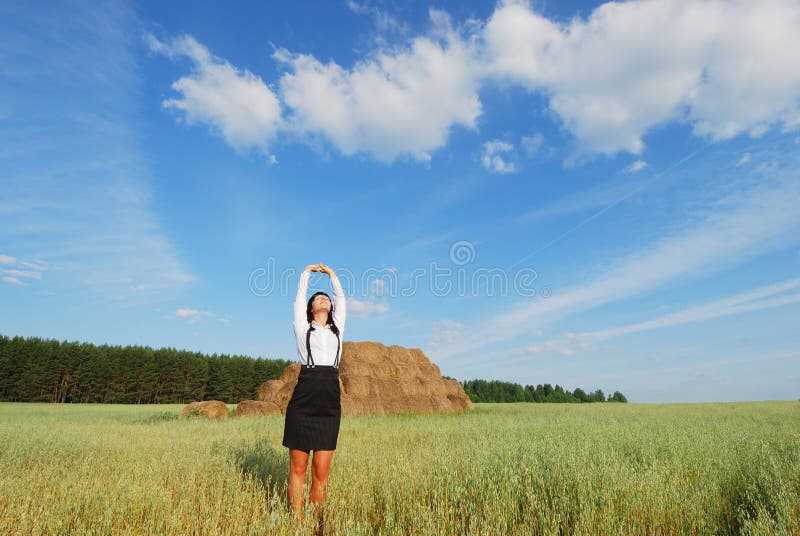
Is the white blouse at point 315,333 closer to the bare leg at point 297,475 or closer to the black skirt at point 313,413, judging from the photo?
the black skirt at point 313,413

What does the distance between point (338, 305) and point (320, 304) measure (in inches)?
13.1

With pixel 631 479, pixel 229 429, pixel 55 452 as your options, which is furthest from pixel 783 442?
pixel 55 452

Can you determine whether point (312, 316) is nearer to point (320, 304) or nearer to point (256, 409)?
point (320, 304)

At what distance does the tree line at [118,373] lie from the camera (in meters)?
58.0

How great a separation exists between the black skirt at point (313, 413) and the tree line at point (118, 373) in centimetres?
7097

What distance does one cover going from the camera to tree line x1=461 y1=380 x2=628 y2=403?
8125 cm

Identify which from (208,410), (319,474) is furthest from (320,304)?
(208,410)

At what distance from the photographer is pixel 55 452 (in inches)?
381

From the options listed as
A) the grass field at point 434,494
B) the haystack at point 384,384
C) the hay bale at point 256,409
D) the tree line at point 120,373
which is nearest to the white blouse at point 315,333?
the grass field at point 434,494

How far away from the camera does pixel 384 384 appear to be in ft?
86.8

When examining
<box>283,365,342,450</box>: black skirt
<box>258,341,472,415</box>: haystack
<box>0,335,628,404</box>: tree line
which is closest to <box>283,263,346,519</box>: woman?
<box>283,365,342,450</box>: black skirt

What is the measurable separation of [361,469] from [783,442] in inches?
392

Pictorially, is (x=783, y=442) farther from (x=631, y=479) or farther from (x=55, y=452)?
(x=55, y=452)

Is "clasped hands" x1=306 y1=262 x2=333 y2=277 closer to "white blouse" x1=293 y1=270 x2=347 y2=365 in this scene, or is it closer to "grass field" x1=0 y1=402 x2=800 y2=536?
"white blouse" x1=293 y1=270 x2=347 y2=365
